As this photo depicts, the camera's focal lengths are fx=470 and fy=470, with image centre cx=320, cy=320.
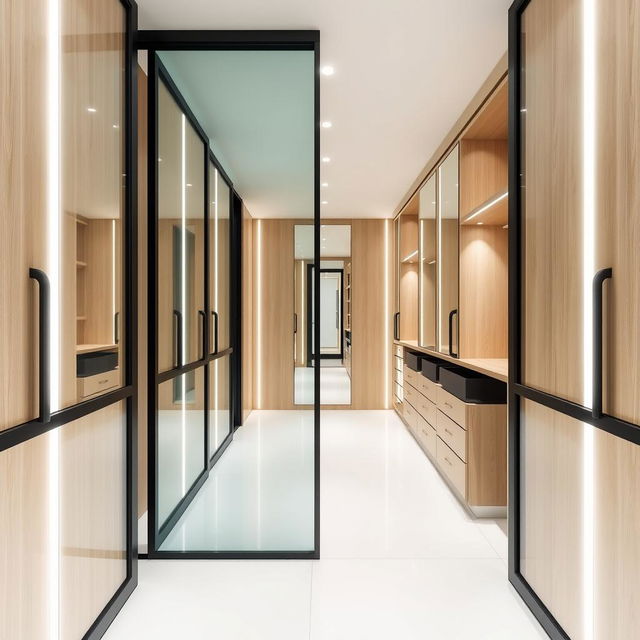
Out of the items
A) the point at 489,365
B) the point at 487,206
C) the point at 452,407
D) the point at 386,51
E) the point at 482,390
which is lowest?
the point at 452,407

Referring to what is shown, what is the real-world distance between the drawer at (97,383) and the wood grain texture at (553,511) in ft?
5.72

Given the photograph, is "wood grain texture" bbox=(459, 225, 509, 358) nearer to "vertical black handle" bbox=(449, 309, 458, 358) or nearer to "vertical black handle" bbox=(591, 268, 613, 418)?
"vertical black handle" bbox=(449, 309, 458, 358)

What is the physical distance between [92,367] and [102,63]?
1175 mm

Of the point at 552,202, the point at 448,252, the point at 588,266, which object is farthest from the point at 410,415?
the point at 588,266

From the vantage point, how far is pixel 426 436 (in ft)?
13.5

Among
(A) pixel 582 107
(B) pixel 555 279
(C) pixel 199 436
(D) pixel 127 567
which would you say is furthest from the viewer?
(C) pixel 199 436

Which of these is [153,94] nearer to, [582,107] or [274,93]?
[274,93]

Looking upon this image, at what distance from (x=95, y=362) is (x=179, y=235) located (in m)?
1.20

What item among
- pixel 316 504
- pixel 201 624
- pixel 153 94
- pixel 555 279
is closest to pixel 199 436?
pixel 316 504

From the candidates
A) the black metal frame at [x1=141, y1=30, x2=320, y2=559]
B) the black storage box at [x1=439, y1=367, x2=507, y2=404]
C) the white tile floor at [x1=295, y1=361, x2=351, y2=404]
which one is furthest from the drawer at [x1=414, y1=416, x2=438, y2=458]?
the black metal frame at [x1=141, y1=30, x2=320, y2=559]

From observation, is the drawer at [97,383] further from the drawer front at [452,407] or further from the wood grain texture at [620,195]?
the drawer front at [452,407]

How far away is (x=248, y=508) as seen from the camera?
275 centimetres

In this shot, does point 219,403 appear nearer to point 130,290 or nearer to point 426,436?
point 426,436

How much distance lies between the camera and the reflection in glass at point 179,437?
8.36 feet
